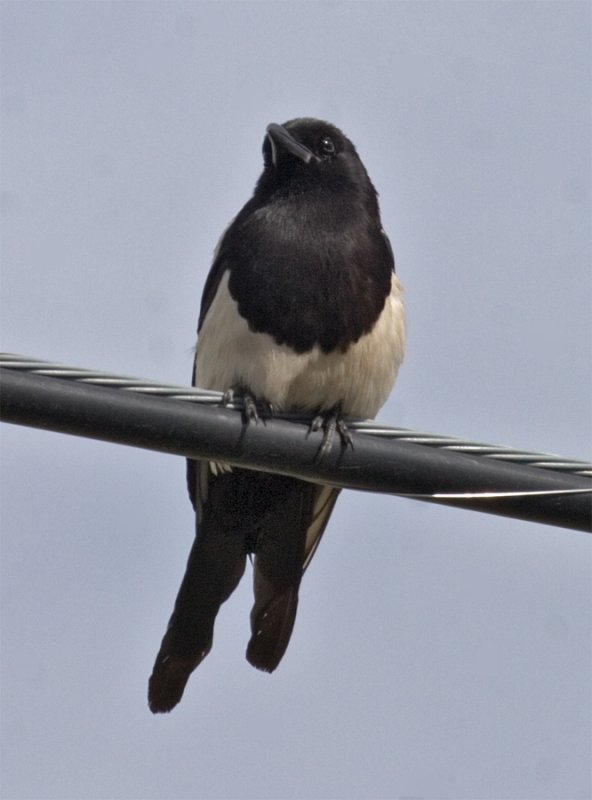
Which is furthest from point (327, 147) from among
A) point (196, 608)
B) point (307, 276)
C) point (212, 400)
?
point (212, 400)

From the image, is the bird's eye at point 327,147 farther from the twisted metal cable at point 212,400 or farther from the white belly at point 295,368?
the twisted metal cable at point 212,400

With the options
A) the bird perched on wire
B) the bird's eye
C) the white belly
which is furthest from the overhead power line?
the bird's eye

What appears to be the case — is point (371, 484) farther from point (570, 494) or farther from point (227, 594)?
point (227, 594)

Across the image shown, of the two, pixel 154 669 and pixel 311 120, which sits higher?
pixel 311 120

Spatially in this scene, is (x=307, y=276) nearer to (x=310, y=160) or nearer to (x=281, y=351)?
(x=281, y=351)

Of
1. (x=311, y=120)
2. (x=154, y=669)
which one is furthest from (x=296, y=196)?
(x=154, y=669)

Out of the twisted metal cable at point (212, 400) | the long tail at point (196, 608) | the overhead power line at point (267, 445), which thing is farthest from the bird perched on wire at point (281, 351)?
the twisted metal cable at point (212, 400)

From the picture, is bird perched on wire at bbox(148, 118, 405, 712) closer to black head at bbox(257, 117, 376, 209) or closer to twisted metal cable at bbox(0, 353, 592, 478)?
black head at bbox(257, 117, 376, 209)
